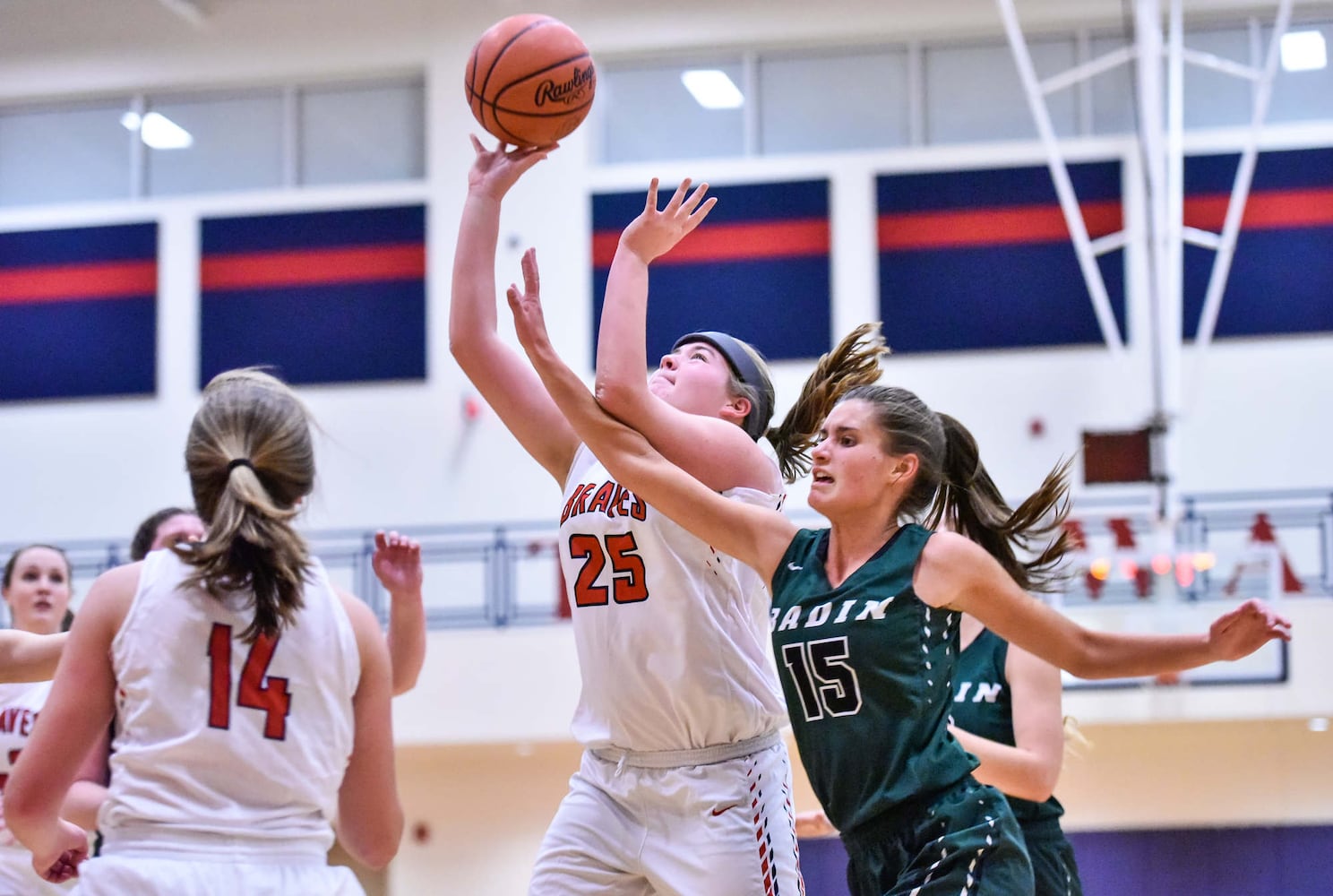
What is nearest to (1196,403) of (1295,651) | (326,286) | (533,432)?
(1295,651)

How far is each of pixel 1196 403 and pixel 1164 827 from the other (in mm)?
3895

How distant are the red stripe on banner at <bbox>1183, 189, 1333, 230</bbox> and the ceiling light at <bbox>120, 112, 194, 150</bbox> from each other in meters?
10.1

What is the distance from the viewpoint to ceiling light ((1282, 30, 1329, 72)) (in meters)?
14.3

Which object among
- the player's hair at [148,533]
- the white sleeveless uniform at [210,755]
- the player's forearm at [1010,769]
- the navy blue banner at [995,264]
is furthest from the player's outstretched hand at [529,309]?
the navy blue banner at [995,264]

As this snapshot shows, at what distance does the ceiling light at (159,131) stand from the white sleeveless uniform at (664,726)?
1330 cm

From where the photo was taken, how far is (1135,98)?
46.0ft

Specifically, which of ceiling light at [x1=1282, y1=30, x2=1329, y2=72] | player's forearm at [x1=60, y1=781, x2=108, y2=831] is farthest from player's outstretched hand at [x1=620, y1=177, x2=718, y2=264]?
ceiling light at [x1=1282, y1=30, x2=1329, y2=72]

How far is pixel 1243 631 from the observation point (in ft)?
10.2

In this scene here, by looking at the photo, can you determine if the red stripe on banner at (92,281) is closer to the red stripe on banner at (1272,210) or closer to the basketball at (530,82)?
the red stripe on banner at (1272,210)

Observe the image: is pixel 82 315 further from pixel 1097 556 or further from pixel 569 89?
pixel 569 89

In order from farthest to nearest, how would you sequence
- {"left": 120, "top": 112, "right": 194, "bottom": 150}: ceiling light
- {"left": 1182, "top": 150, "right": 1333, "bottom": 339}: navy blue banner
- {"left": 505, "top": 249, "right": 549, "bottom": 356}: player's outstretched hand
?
{"left": 120, "top": 112, "right": 194, "bottom": 150}: ceiling light, {"left": 1182, "top": 150, "right": 1333, "bottom": 339}: navy blue banner, {"left": 505, "top": 249, "right": 549, "bottom": 356}: player's outstretched hand

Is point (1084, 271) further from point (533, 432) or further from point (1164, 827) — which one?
point (533, 432)

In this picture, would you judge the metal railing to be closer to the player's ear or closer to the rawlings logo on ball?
the player's ear

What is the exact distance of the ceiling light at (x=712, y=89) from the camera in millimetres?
14914
